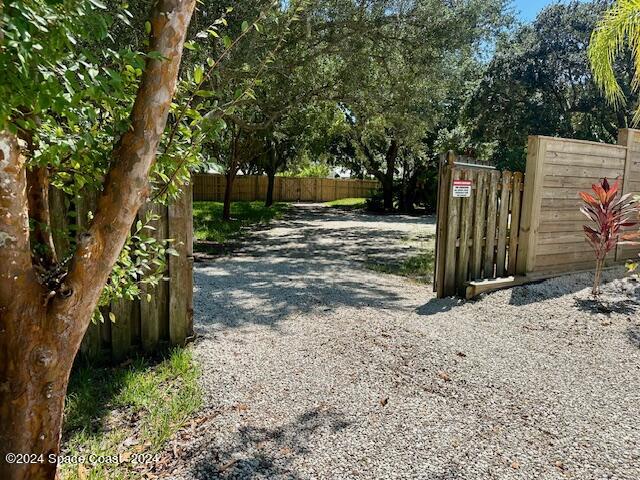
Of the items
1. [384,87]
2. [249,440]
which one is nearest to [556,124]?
[384,87]

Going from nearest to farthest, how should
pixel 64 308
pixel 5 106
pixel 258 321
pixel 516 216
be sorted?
1. pixel 5 106
2. pixel 64 308
3. pixel 258 321
4. pixel 516 216

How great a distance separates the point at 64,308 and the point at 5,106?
693 mm

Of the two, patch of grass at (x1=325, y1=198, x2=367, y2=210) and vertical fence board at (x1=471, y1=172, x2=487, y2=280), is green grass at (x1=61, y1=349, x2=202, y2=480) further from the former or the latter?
patch of grass at (x1=325, y1=198, x2=367, y2=210)

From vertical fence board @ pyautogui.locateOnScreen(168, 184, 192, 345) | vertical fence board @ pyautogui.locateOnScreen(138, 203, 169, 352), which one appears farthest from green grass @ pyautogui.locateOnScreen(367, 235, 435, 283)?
vertical fence board @ pyautogui.locateOnScreen(138, 203, 169, 352)

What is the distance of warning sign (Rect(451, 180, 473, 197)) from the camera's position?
4840 mm

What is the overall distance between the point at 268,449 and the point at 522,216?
4.23 metres

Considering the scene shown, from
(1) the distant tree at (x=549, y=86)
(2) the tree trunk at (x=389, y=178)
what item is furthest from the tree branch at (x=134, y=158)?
(2) the tree trunk at (x=389, y=178)

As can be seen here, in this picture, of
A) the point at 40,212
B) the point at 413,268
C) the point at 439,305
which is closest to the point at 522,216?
the point at 439,305

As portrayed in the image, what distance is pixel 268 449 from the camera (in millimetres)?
2234

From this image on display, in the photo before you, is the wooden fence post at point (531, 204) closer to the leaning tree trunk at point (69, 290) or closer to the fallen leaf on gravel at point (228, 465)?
the fallen leaf on gravel at point (228, 465)

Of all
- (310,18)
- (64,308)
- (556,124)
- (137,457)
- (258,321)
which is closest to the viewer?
(64,308)

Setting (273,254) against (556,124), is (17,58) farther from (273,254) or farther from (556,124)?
(556,124)

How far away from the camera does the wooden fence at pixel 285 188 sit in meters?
25.6

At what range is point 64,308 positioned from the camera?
1.50 meters
